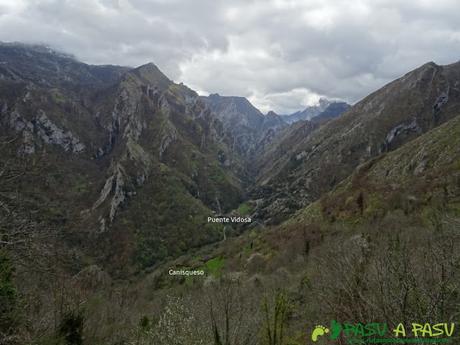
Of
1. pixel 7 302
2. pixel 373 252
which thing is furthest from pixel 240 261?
pixel 7 302

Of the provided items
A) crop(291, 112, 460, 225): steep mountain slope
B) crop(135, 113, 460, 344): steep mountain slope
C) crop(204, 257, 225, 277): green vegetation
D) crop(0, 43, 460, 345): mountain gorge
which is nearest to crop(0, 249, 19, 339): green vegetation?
crop(0, 43, 460, 345): mountain gorge

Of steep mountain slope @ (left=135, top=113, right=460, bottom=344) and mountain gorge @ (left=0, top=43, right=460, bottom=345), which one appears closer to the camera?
mountain gorge @ (left=0, top=43, right=460, bottom=345)

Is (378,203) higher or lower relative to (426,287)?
higher

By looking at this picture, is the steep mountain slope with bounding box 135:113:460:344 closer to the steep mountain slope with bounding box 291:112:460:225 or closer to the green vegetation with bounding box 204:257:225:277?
the steep mountain slope with bounding box 291:112:460:225

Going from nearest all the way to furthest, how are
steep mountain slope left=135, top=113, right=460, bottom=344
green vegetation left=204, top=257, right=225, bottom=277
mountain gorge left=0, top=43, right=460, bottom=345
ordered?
1. mountain gorge left=0, top=43, right=460, bottom=345
2. steep mountain slope left=135, top=113, right=460, bottom=344
3. green vegetation left=204, top=257, right=225, bottom=277

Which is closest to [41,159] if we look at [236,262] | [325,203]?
[236,262]

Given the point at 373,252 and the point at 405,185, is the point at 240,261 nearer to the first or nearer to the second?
the point at 405,185

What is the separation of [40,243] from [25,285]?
15.4 metres

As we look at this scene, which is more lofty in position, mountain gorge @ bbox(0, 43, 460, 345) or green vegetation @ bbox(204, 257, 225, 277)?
mountain gorge @ bbox(0, 43, 460, 345)

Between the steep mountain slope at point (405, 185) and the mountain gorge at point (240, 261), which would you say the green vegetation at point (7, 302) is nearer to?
the mountain gorge at point (240, 261)

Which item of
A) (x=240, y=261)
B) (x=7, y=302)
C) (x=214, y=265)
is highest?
(x=7, y=302)

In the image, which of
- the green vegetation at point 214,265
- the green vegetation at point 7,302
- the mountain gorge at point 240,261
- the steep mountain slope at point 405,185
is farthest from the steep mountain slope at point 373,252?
the green vegetation at point 7,302

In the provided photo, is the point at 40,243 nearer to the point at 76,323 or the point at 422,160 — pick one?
the point at 76,323

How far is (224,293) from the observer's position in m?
28.5
